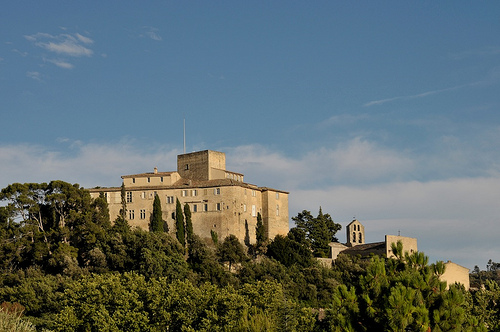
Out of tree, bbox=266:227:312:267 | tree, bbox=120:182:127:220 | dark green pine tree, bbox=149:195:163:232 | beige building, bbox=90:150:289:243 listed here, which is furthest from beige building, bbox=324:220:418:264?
tree, bbox=120:182:127:220

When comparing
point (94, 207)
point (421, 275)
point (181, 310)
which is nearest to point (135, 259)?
point (94, 207)

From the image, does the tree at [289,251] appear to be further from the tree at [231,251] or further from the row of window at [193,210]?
the row of window at [193,210]

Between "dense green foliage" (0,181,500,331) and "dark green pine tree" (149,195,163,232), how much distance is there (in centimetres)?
207

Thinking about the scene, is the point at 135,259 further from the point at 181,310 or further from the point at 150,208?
the point at 181,310

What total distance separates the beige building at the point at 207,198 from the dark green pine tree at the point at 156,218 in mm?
721

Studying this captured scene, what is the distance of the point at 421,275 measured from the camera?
2583 centimetres

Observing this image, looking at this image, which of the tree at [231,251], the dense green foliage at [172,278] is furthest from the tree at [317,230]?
the tree at [231,251]

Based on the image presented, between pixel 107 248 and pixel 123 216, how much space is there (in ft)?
25.2

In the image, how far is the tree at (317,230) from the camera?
7844 centimetres

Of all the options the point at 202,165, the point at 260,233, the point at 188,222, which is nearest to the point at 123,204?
the point at 188,222

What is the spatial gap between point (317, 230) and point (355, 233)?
216 inches

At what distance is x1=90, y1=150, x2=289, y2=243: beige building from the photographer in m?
74.4

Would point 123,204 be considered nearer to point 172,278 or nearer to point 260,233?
point 260,233

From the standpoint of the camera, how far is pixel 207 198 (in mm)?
74938
